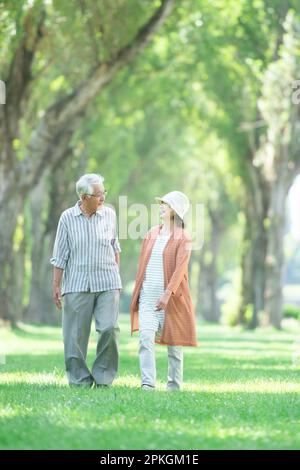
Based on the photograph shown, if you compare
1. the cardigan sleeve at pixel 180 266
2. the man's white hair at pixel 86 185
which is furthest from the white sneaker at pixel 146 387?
the man's white hair at pixel 86 185

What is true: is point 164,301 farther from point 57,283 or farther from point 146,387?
point 57,283

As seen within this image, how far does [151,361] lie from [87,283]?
43.8 inches

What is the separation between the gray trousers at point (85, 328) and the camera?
1295 centimetres

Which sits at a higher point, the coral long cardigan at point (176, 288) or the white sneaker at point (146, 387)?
the coral long cardigan at point (176, 288)

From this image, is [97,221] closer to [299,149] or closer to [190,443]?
[190,443]

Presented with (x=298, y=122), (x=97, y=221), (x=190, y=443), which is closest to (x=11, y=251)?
(x=298, y=122)

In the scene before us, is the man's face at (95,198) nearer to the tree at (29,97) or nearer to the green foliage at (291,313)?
the tree at (29,97)

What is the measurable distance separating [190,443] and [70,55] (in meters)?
24.2

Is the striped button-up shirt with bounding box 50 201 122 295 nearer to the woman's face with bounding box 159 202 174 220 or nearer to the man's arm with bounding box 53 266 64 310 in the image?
the man's arm with bounding box 53 266 64 310

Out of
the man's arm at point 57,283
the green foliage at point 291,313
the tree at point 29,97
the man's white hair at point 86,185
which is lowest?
the green foliage at point 291,313

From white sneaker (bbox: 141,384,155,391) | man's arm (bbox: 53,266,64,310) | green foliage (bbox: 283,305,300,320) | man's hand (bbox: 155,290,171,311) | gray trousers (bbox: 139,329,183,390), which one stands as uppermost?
man's arm (bbox: 53,266,64,310)

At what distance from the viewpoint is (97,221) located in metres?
13.1

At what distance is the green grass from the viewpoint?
28.6 ft

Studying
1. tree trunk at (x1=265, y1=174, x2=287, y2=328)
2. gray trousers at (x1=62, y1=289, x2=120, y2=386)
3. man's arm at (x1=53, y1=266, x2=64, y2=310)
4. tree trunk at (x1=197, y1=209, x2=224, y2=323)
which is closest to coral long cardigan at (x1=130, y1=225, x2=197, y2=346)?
gray trousers at (x1=62, y1=289, x2=120, y2=386)
